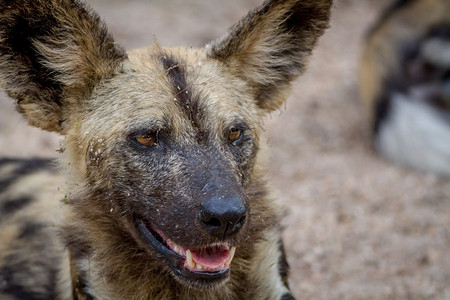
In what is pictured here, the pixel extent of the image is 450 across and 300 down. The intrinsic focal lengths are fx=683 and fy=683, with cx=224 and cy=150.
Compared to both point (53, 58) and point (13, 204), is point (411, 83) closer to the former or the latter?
point (13, 204)

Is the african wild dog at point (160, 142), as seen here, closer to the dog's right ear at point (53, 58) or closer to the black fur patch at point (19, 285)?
the dog's right ear at point (53, 58)

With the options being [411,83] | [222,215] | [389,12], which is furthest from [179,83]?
[389,12]

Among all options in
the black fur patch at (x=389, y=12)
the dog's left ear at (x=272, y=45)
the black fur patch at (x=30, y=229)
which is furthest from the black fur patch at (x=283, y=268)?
the black fur patch at (x=389, y=12)

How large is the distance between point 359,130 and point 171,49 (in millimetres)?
3681

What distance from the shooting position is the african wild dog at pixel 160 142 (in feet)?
8.71

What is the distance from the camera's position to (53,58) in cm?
286

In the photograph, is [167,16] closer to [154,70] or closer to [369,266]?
[369,266]

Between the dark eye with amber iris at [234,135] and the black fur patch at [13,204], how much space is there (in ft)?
4.95

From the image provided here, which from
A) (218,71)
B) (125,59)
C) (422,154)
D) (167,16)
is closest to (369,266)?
(422,154)

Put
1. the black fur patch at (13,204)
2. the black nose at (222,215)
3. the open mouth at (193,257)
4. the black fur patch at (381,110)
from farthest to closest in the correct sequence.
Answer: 1. the black fur patch at (381,110)
2. the black fur patch at (13,204)
3. the open mouth at (193,257)
4. the black nose at (222,215)

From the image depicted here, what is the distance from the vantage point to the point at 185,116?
2816mm

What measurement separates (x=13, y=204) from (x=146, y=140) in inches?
55.2

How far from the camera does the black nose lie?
248cm

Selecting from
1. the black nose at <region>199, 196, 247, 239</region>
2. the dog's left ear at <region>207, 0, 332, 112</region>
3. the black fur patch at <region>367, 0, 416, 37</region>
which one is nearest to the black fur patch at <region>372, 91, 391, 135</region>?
the black fur patch at <region>367, 0, 416, 37</region>
